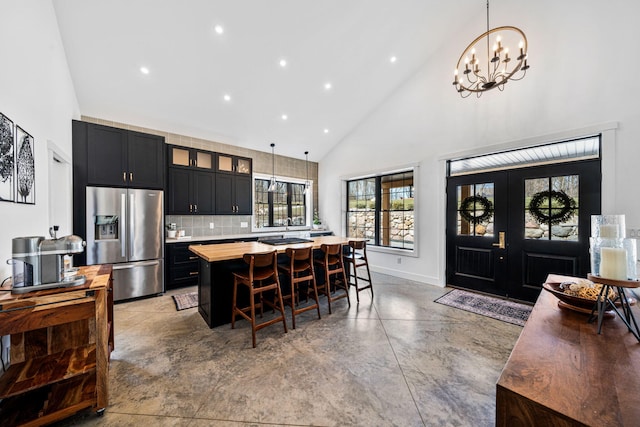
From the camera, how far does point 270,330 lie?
2.78 m

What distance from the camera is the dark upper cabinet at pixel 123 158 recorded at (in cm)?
340

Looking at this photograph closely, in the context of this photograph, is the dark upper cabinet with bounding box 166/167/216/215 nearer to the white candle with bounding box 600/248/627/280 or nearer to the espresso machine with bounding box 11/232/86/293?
the espresso machine with bounding box 11/232/86/293

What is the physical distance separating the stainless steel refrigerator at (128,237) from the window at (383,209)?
402 cm

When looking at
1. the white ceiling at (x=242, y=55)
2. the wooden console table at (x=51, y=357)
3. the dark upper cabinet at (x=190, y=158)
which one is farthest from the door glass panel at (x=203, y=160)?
the wooden console table at (x=51, y=357)

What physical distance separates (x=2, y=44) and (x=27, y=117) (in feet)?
1.83

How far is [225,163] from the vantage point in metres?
5.03

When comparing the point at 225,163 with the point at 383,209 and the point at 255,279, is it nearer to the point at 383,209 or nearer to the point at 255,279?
the point at 255,279

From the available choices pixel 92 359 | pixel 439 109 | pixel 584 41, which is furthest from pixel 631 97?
pixel 92 359

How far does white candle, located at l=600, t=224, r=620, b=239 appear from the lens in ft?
3.94

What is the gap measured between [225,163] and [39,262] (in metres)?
3.77

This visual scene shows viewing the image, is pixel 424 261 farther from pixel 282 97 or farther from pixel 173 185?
pixel 173 185

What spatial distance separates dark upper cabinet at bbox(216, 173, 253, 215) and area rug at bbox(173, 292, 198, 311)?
1.69 meters

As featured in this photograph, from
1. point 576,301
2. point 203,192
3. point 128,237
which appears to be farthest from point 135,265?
point 576,301

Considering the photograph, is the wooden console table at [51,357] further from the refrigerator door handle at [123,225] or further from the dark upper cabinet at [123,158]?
the dark upper cabinet at [123,158]
